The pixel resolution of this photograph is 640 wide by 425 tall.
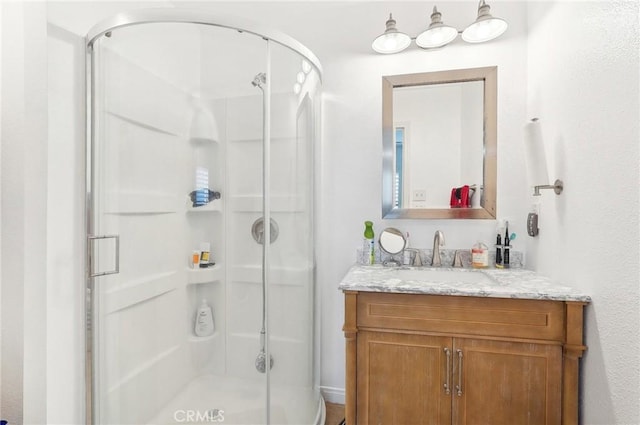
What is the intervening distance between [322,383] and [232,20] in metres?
1.96

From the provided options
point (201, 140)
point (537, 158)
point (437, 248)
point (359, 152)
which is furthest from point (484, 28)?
point (201, 140)

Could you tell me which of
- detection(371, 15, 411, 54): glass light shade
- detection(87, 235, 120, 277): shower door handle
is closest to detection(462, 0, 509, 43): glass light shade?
detection(371, 15, 411, 54): glass light shade

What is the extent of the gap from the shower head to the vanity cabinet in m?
0.96

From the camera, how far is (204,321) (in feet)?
4.27

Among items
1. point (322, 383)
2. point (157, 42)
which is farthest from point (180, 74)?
point (322, 383)

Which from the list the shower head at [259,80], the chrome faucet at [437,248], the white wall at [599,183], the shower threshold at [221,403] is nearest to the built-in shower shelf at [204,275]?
the shower threshold at [221,403]

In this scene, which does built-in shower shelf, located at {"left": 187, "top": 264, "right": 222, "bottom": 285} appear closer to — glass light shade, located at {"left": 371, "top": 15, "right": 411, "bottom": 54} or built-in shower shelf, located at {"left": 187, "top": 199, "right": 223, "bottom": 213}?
built-in shower shelf, located at {"left": 187, "top": 199, "right": 223, "bottom": 213}

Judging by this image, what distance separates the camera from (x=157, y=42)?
125cm

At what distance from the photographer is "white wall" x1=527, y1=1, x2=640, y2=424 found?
3.15 ft

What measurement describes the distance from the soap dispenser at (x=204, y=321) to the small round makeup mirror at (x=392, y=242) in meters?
0.96

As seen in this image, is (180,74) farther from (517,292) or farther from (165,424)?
(517,292)

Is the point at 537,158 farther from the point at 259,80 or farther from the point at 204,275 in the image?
the point at 204,275

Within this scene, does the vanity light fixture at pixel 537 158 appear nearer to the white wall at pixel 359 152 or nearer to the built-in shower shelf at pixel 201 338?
the white wall at pixel 359 152

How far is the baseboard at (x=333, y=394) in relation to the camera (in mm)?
1875
